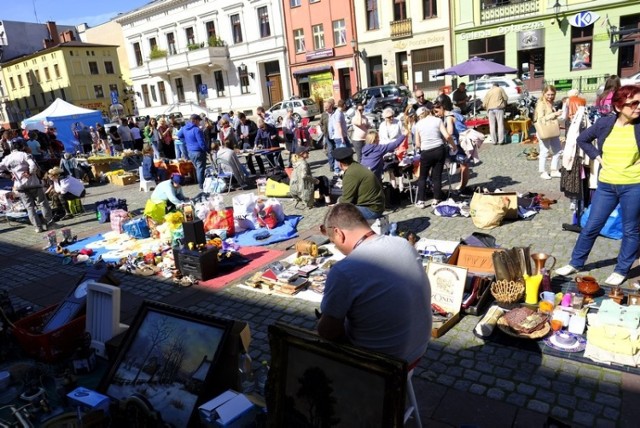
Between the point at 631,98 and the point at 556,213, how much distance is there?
345 cm

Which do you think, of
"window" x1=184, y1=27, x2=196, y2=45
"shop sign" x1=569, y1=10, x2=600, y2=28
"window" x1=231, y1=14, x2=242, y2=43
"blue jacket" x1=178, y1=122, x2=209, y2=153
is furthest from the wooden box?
"window" x1=184, y1=27, x2=196, y2=45

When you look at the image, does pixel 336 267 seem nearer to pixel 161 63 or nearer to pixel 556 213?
pixel 556 213

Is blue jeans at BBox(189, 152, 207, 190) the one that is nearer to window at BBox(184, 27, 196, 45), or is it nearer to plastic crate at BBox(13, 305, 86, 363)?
plastic crate at BBox(13, 305, 86, 363)

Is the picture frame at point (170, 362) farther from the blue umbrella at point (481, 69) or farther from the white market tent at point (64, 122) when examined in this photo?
the white market tent at point (64, 122)

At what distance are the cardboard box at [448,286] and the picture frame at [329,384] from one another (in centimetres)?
236

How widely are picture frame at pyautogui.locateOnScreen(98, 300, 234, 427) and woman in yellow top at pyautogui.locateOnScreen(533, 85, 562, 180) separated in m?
7.97

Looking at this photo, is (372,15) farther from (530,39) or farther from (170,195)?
(170,195)

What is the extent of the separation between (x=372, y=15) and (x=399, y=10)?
1.96m

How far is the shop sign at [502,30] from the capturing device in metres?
25.7

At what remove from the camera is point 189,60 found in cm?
3884

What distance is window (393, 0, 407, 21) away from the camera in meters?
29.6

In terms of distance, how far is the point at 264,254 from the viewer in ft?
24.5

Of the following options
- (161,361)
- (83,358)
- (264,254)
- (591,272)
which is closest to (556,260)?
(591,272)

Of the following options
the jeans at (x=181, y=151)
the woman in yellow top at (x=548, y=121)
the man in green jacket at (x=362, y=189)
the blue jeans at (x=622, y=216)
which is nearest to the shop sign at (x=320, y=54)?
the jeans at (x=181, y=151)
